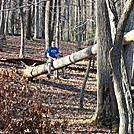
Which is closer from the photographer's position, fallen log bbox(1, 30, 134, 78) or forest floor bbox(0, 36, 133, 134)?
fallen log bbox(1, 30, 134, 78)

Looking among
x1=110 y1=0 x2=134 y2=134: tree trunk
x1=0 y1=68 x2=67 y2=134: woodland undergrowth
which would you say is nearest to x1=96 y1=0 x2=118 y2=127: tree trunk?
x1=0 y1=68 x2=67 y2=134: woodland undergrowth

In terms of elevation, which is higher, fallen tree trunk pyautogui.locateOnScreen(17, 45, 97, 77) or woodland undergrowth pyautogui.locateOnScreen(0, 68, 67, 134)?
fallen tree trunk pyautogui.locateOnScreen(17, 45, 97, 77)

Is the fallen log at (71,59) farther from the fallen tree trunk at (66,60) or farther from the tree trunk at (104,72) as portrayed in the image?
the tree trunk at (104,72)

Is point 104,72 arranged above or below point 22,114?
above

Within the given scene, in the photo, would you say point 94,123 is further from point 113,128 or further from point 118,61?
point 118,61

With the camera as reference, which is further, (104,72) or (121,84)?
(104,72)

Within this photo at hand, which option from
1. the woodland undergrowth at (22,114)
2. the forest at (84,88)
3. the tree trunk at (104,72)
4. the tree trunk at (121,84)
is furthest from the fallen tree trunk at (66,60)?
the tree trunk at (121,84)

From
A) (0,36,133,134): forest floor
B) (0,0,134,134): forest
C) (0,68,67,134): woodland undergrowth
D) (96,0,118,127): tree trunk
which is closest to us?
(0,0,134,134): forest

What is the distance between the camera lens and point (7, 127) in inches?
179

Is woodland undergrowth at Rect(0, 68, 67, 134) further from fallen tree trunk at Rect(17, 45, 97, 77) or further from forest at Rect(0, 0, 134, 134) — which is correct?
fallen tree trunk at Rect(17, 45, 97, 77)

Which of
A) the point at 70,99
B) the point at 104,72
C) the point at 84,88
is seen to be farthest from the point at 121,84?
the point at 70,99

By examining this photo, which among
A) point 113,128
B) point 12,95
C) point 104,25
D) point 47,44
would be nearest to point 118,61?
point 12,95

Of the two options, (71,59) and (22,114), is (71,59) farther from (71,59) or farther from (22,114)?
(22,114)

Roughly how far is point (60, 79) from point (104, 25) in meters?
6.26
